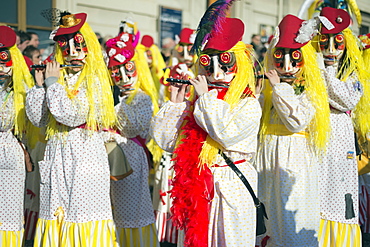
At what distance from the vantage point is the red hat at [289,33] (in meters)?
3.90

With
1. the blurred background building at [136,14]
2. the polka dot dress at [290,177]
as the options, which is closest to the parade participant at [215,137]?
the polka dot dress at [290,177]

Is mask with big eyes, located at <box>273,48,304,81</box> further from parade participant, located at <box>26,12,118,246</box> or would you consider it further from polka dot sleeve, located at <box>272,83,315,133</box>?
parade participant, located at <box>26,12,118,246</box>

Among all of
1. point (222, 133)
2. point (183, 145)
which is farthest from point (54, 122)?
point (222, 133)

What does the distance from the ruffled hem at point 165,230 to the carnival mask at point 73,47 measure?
230cm

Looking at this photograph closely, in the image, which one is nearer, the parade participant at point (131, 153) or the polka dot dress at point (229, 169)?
the polka dot dress at point (229, 169)

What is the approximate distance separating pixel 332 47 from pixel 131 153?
84.5 inches

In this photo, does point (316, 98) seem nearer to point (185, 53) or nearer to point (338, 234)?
point (338, 234)

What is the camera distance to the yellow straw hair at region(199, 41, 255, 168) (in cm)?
313

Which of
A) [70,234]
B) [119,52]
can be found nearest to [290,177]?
[70,234]

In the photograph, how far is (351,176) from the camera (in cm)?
445

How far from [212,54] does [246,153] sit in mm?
715

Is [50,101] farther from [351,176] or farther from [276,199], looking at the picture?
[351,176]

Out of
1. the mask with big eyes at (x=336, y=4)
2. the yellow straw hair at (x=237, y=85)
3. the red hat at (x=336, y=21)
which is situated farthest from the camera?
the mask with big eyes at (x=336, y=4)

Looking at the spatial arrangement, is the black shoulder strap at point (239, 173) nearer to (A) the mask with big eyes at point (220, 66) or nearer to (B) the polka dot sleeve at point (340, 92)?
(A) the mask with big eyes at point (220, 66)
